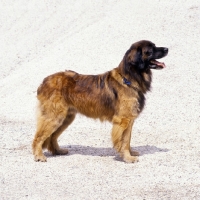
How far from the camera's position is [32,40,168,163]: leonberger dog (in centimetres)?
885

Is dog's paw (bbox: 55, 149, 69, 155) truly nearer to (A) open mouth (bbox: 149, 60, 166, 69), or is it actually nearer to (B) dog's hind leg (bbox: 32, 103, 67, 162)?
(B) dog's hind leg (bbox: 32, 103, 67, 162)

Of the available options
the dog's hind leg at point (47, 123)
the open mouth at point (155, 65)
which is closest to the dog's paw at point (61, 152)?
the dog's hind leg at point (47, 123)

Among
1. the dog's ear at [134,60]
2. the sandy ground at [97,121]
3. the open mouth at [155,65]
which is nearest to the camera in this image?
the sandy ground at [97,121]

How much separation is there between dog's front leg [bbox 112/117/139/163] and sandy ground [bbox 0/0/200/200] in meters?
0.17

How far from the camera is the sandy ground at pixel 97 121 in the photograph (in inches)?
301

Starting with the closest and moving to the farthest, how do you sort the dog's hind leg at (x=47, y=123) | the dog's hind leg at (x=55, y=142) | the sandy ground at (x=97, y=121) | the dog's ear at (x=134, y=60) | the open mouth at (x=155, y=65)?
the sandy ground at (x=97, y=121), the dog's ear at (x=134, y=60), the open mouth at (x=155, y=65), the dog's hind leg at (x=47, y=123), the dog's hind leg at (x=55, y=142)

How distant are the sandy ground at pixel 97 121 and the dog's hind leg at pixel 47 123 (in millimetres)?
337

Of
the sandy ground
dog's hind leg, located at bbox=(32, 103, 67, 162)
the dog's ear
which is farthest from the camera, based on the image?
dog's hind leg, located at bbox=(32, 103, 67, 162)

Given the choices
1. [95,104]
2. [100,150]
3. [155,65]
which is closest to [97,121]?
[100,150]

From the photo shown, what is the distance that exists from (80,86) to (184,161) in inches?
95.5

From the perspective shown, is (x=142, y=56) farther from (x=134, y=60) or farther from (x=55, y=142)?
(x=55, y=142)

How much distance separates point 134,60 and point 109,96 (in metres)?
0.84

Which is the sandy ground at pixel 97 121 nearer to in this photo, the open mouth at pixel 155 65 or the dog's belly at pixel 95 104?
the dog's belly at pixel 95 104

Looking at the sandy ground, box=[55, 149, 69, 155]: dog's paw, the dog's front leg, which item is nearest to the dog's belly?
the dog's front leg
